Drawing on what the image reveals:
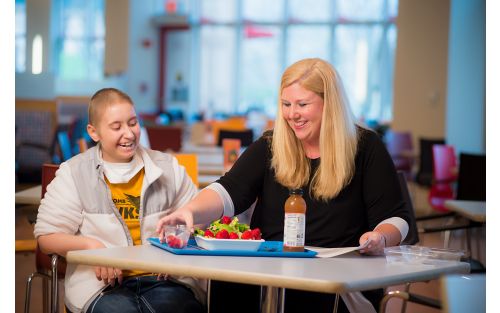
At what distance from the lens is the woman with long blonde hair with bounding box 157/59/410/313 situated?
2.54 meters

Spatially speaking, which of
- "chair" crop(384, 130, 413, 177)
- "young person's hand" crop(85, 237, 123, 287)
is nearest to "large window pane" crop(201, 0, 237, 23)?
"chair" crop(384, 130, 413, 177)

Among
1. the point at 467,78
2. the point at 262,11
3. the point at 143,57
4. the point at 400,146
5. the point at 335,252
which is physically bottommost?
the point at 400,146

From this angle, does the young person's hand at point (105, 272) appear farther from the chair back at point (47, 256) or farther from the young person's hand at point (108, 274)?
the chair back at point (47, 256)

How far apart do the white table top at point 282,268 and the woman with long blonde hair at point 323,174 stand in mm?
337

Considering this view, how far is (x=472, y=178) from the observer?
5.06 meters

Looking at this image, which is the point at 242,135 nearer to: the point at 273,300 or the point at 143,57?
the point at 273,300

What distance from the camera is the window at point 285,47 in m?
14.7

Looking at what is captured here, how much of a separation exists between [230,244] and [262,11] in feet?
45.1

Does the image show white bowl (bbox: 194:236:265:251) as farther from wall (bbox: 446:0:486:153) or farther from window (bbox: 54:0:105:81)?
window (bbox: 54:0:105:81)

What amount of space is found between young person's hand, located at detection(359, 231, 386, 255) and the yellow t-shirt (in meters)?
0.78

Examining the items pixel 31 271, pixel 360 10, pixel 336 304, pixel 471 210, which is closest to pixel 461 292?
pixel 336 304

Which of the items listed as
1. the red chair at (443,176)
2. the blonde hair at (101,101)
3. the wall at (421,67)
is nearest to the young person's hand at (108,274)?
the blonde hair at (101,101)
